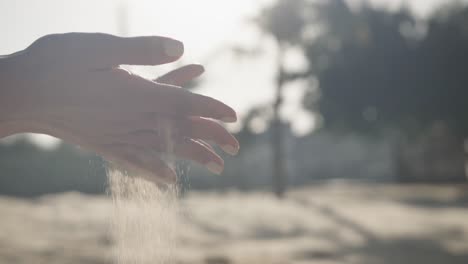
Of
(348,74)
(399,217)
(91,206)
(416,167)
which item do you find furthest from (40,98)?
(416,167)

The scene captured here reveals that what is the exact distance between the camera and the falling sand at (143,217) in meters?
2.06

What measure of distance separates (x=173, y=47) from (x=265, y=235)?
8.76m

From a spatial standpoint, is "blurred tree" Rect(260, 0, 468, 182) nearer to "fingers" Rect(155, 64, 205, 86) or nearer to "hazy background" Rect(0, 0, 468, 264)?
"hazy background" Rect(0, 0, 468, 264)

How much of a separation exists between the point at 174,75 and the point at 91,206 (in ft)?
39.2

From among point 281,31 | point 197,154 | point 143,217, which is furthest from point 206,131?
point 281,31

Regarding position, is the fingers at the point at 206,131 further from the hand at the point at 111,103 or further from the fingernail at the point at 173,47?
the fingernail at the point at 173,47

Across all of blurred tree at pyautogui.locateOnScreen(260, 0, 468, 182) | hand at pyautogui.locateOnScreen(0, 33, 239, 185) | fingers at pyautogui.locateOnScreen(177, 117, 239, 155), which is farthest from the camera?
blurred tree at pyautogui.locateOnScreen(260, 0, 468, 182)

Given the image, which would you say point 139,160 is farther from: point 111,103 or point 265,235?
point 265,235

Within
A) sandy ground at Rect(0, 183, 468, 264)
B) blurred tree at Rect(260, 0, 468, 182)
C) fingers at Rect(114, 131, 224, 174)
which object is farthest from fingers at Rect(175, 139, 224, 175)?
blurred tree at Rect(260, 0, 468, 182)

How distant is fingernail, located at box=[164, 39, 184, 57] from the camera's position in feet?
4.75

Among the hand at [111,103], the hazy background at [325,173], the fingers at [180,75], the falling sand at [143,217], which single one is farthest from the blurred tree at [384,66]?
the hand at [111,103]

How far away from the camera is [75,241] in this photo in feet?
27.2

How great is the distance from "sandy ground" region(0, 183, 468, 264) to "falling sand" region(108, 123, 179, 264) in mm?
4641

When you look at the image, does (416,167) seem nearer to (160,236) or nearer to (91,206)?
(91,206)
